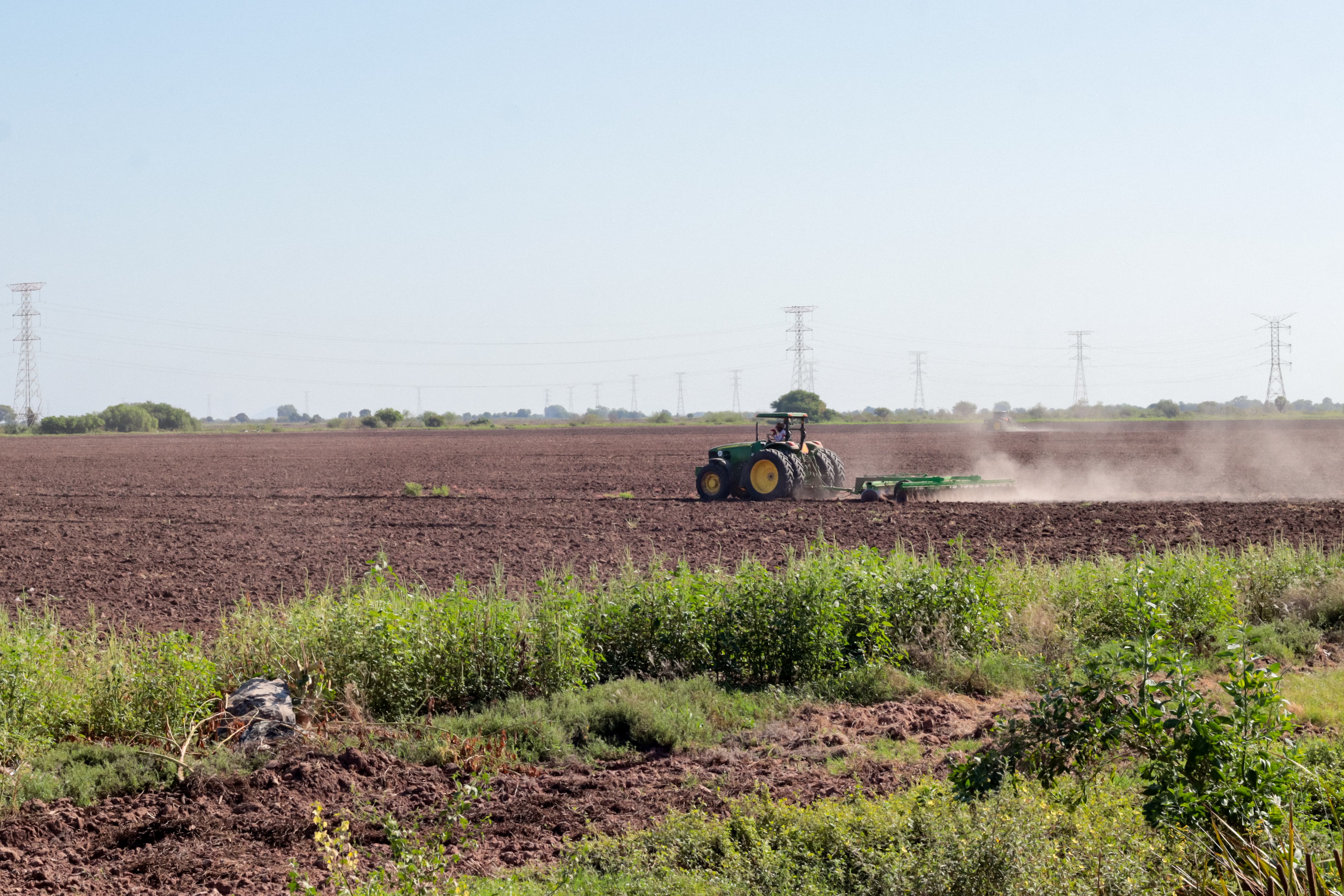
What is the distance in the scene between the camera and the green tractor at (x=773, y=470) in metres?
23.0

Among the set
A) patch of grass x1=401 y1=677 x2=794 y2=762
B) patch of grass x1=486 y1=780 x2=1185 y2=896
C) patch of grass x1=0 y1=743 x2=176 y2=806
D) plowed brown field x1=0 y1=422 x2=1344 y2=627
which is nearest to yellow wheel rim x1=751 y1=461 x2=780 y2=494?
plowed brown field x1=0 y1=422 x2=1344 y2=627

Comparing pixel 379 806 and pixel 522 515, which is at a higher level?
pixel 522 515

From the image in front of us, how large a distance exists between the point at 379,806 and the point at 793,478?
665 inches

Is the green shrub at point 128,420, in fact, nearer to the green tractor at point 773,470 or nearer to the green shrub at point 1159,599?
the green tractor at point 773,470

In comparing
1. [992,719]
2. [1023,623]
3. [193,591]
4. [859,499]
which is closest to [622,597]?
[992,719]

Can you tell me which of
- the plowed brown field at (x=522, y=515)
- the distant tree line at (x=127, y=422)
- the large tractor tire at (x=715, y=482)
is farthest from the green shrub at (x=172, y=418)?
the large tractor tire at (x=715, y=482)

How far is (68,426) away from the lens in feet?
309

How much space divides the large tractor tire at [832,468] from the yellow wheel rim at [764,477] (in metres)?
1.29

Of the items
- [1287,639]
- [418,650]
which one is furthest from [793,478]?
[418,650]

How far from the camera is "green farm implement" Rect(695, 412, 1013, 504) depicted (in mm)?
22875

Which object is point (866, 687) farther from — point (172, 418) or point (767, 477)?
point (172, 418)

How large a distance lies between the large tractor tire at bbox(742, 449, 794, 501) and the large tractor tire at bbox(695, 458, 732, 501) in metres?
0.65

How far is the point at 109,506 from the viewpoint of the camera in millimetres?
26688

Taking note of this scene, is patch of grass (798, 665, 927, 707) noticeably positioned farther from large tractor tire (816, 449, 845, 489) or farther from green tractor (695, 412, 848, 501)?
large tractor tire (816, 449, 845, 489)
